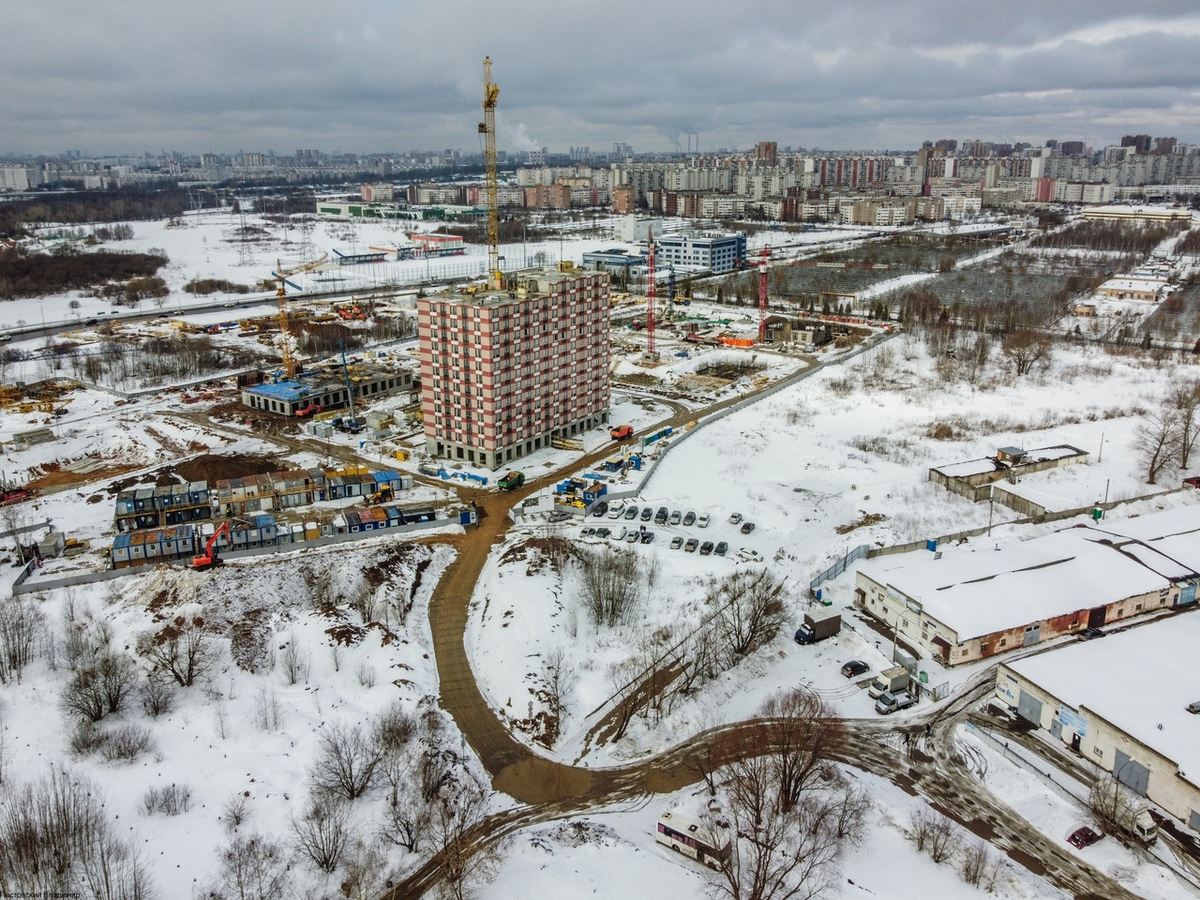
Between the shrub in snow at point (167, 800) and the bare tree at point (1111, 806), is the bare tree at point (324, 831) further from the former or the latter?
the bare tree at point (1111, 806)

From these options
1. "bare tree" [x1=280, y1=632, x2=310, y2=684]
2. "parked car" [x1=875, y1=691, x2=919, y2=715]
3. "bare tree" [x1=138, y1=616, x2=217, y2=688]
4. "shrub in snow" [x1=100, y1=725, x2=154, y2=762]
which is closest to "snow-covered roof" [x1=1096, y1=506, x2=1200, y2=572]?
→ "parked car" [x1=875, y1=691, x2=919, y2=715]

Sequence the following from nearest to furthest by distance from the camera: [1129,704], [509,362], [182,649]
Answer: [1129,704], [182,649], [509,362]

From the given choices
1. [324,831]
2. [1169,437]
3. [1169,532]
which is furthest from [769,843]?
[1169,437]

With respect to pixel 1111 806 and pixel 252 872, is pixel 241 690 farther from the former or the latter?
pixel 1111 806

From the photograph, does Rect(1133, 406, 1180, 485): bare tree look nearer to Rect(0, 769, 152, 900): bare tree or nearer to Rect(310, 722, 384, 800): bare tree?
Rect(310, 722, 384, 800): bare tree

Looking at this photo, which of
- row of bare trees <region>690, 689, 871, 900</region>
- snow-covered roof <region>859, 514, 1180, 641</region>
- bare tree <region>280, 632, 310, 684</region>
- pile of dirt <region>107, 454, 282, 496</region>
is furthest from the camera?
pile of dirt <region>107, 454, 282, 496</region>
